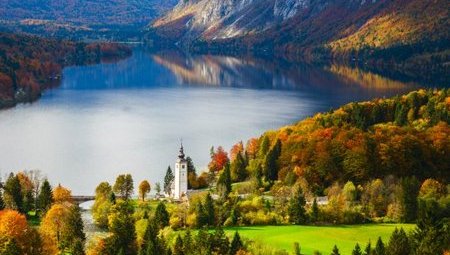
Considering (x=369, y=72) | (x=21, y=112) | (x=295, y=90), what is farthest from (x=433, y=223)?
(x=369, y=72)

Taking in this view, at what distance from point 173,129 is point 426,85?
243 feet

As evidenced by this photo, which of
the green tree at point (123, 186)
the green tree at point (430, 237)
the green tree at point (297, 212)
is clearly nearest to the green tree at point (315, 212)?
the green tree at point (297, 212)

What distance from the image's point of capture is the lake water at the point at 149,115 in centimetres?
7631

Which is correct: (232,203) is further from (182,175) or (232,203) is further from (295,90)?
(295,90)

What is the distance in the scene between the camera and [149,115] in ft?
367

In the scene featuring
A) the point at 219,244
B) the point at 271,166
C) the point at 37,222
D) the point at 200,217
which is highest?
the point at 271,166

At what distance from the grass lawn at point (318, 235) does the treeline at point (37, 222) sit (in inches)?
388

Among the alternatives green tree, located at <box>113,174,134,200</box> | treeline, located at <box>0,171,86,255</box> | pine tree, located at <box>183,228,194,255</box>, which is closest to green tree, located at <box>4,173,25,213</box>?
treeline, located at <box>0,171,86,255</box>

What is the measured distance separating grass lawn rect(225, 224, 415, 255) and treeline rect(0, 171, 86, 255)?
986cm

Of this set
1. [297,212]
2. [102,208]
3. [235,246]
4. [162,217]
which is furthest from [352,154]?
[235,246]

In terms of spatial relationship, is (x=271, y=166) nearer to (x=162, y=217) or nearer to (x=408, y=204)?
(x=408, y=204)

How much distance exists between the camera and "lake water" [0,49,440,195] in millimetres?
76312

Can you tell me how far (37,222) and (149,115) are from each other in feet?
201

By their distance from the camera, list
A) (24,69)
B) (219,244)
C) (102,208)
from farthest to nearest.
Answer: (24,69)
(102,208)
(219,244)
